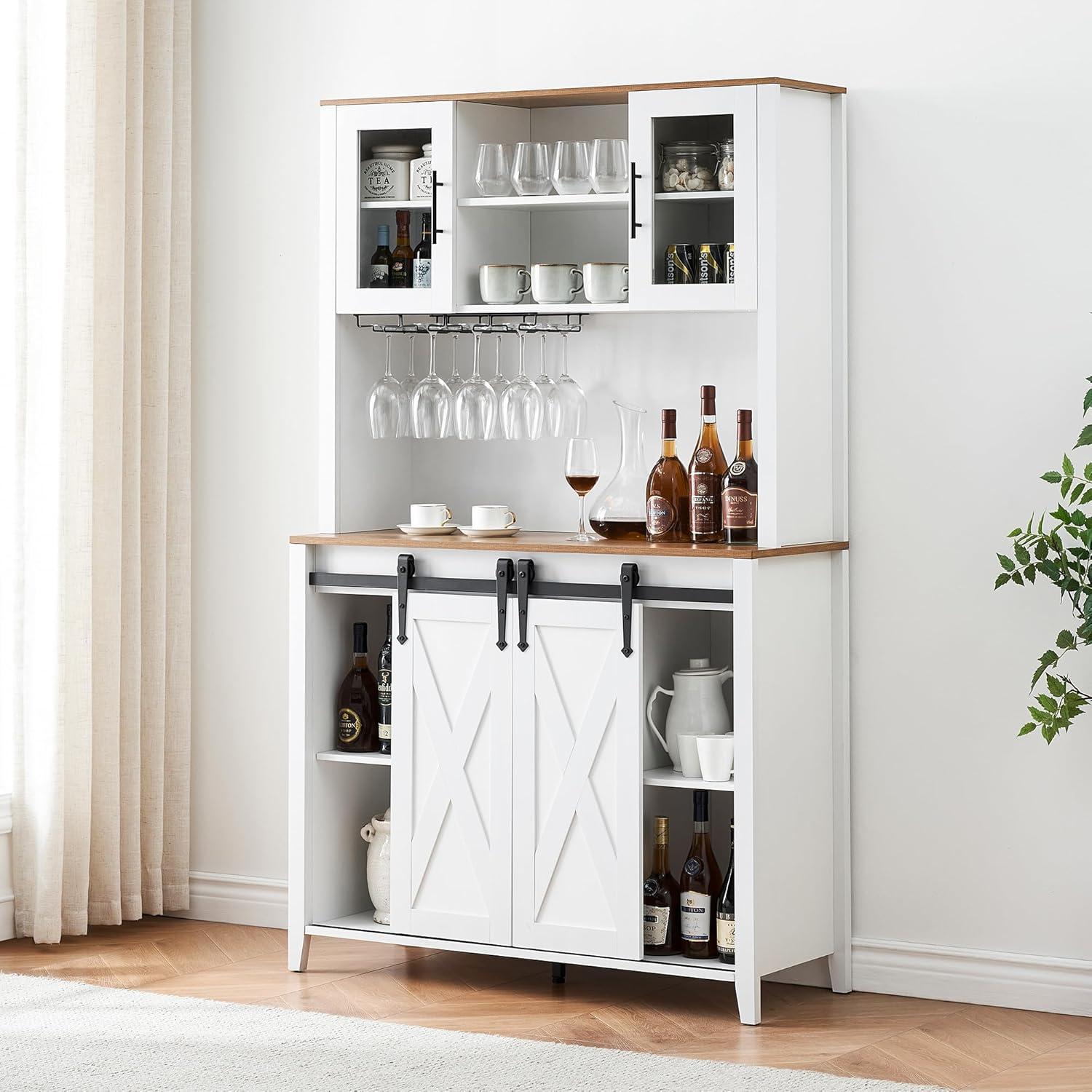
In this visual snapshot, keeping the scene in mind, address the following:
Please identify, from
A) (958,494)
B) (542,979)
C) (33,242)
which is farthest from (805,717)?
(33,242)

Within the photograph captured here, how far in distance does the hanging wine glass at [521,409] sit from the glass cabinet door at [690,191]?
335 millimetres

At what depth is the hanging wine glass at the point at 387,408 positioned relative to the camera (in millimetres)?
4152

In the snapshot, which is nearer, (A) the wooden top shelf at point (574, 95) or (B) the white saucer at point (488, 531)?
(A) the wooden top shelf at point (574, 95)

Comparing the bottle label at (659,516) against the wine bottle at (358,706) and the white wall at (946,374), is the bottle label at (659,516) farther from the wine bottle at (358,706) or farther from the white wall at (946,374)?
the wine bottle at (358,706)

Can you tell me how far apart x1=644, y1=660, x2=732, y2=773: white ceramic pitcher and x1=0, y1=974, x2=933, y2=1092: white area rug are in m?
0.68

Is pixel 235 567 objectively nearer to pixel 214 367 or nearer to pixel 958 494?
pixel 214 367

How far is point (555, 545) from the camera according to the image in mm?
3795

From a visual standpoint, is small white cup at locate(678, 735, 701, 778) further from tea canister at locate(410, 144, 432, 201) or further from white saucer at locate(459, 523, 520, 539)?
tea canister at locate(410, 144, 432, 201)

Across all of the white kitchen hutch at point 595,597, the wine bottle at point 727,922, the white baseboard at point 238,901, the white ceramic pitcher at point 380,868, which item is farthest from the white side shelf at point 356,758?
the wine bottle at point 727,922

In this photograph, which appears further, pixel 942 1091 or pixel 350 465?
pixel 350 465

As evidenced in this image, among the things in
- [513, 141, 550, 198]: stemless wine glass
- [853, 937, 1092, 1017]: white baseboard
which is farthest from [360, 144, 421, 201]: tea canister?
[853, 937, 1092, 1017]: white baseboard

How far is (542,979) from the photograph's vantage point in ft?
13.3

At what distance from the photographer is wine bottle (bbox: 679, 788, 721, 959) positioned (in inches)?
149

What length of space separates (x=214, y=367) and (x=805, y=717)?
72.4 inches
